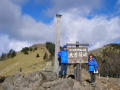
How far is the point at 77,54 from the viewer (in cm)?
1087

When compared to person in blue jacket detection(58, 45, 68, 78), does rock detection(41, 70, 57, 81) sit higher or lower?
lower

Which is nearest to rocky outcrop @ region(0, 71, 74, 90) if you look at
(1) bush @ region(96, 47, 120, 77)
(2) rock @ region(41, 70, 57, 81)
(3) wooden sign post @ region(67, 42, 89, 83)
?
(2) rock @ region(41, 70, 57, 81)

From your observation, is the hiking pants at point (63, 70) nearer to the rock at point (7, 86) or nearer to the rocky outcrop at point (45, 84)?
the rocky outcrop at point (45, 84)

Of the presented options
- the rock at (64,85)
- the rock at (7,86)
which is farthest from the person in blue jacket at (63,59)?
the rock at (7,86)

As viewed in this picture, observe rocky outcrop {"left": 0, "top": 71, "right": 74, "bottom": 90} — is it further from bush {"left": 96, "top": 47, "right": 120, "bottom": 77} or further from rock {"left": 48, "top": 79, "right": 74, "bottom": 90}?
bush {"left": 96, "top": 47, "right": 120, "bottom": 77}

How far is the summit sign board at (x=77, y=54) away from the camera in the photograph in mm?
10820

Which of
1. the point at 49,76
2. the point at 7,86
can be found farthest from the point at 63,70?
the point at 7,86

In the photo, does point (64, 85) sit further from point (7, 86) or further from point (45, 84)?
point (7, 86)

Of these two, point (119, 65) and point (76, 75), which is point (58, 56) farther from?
point (119, 65)

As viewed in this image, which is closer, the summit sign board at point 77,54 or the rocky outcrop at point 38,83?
the rocky outcrop at point 38,83

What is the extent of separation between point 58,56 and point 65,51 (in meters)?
0.68

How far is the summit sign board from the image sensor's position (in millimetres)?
10820

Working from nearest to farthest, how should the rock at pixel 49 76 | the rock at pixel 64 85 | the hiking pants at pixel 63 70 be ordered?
the rock at pixel 64 85, the rock at pixel 49 76, the hiking pants at pixel 63 70

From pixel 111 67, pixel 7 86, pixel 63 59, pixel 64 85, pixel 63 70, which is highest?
pixel 63 59
